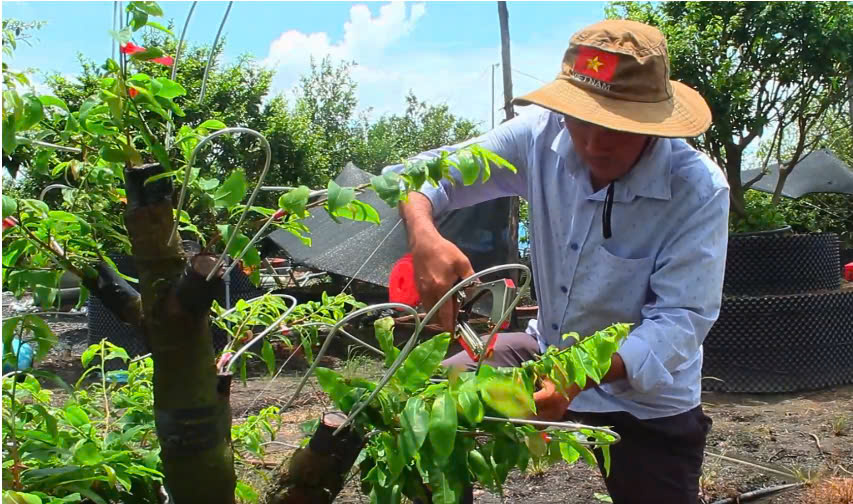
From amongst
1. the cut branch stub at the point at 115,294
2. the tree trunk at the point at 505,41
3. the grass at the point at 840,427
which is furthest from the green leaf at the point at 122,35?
the tree trunk at the point at 505,41

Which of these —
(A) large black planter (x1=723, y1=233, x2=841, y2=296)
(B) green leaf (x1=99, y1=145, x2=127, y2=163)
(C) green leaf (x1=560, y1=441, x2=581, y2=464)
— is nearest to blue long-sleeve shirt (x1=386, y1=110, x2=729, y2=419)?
(C) green leaf (x1=560, y1=441, x2=581, y2=464)

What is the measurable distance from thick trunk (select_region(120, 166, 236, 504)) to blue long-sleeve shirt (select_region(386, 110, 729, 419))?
31.9 inches

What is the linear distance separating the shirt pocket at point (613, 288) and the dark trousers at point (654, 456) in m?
0.26

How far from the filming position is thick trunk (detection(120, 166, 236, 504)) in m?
1.13

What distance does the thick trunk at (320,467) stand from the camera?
3.99 ft

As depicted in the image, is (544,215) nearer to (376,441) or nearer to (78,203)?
(376,441)

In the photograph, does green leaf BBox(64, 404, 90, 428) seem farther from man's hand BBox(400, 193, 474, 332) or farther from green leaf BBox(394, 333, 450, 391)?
man's hand BBox(400, 193, 474, 332)

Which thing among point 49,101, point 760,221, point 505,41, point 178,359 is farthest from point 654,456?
point 505,41

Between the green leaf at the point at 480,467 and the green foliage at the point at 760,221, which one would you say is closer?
the green leaf at the point at 480,467

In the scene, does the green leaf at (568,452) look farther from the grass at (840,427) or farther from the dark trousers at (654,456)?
the grass at (840,427)

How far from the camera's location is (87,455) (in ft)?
3.86

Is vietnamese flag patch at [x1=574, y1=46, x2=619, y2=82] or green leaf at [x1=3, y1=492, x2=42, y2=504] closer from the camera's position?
green leaf at [x1=3, y1=492, x2=42, y2=504]

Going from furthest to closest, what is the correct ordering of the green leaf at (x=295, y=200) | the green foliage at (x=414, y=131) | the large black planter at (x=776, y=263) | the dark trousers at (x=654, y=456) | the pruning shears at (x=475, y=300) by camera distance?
the green foliage at (x=414, y=131) → the large black planter at (x=776, y=263) → the dark trousers at (x=654, y=456) → the pruning shears at (x=475, y=300) → the green leaf at (x=295, y=200)

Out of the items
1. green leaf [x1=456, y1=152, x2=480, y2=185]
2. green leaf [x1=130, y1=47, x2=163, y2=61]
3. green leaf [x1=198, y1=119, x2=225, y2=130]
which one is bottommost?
green leaf [x1=456, y1=152, x2=480, y2=185]
